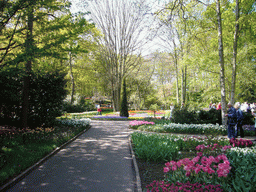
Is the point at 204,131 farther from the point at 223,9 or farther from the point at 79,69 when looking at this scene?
the point at 79,69

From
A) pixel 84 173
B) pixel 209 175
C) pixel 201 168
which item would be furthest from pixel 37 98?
pixel 209 175

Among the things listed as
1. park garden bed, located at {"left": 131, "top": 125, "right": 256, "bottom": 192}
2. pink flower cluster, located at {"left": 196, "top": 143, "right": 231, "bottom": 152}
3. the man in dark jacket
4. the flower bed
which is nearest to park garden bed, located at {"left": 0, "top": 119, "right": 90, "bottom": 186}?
park garden bed, located at {"left": 131, "top": 125, "right": 256, "bottom": 192}

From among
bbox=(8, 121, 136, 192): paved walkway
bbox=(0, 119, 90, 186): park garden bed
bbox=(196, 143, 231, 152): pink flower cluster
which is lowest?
bbox=(8, 121, 136, 192): paved walkway

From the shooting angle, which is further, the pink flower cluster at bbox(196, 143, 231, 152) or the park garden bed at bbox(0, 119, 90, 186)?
the pink flower cluster at bbox(196, 143, 231, 152)

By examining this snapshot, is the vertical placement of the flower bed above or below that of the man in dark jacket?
below

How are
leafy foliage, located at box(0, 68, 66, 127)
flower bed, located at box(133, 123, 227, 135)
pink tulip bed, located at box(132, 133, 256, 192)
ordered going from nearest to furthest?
1. pink tulip bed, located at box(132, 133, 256, 192)
2. leafy foliage, located at box(0, 68, 66, 127)
3. flower bed, located at box(133, 123, 227, 135)

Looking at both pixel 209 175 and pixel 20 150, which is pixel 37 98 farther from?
pixel 209 175

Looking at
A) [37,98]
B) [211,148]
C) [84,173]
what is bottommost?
[84,173]

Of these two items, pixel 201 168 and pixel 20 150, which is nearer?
pixel 201 168

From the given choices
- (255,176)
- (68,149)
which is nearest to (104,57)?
(68,149)

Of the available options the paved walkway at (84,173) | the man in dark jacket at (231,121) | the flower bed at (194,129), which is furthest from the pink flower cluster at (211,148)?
the flower bed at (194,129)

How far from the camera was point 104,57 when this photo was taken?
1067 inches

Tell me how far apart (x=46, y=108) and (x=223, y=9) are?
49.5 ft

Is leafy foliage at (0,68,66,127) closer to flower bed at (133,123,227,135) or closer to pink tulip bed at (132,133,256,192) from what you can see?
flower bed at (133,123,227,135)
